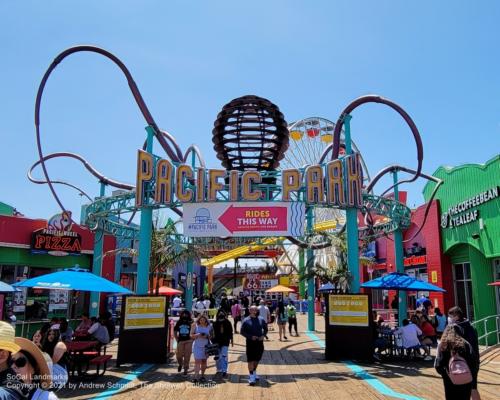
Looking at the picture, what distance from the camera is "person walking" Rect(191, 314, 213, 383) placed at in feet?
33.9

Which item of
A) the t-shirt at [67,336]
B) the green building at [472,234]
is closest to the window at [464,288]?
the green building at [472,234]

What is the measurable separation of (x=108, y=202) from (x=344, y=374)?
35.6ft

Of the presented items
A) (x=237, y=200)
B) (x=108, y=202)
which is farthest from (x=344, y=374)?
(x=108, y=202)

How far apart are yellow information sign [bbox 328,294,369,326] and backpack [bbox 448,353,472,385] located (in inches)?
300

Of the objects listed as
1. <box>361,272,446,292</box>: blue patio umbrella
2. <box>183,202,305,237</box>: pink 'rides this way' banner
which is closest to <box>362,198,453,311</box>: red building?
<box>361,272,446,292</box>: blue patio umbrella

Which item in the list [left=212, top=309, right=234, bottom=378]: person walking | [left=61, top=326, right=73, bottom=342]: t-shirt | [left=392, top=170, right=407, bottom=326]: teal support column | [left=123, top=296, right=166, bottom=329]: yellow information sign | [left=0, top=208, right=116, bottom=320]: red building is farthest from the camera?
[left=0, top=208, right=116, bottom=320]: red building

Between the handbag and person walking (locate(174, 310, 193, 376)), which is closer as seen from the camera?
the handbag

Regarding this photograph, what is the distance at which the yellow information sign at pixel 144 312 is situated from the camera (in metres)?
12.8

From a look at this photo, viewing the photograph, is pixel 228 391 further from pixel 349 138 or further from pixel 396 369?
pixel 349 138

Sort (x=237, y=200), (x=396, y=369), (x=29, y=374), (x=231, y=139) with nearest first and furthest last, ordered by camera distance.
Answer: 1. (x=29, y=374)
2. (x=396, y=369)
3. (x=237, y=200)
4. (x=231, y=139)

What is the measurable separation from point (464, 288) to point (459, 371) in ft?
58.7

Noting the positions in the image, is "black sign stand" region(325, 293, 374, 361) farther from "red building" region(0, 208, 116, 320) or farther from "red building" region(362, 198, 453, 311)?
"red building" region(0, 208, 116, 320)

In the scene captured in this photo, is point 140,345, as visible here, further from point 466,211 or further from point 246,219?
point 466,211

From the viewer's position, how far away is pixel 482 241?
61.6ft
